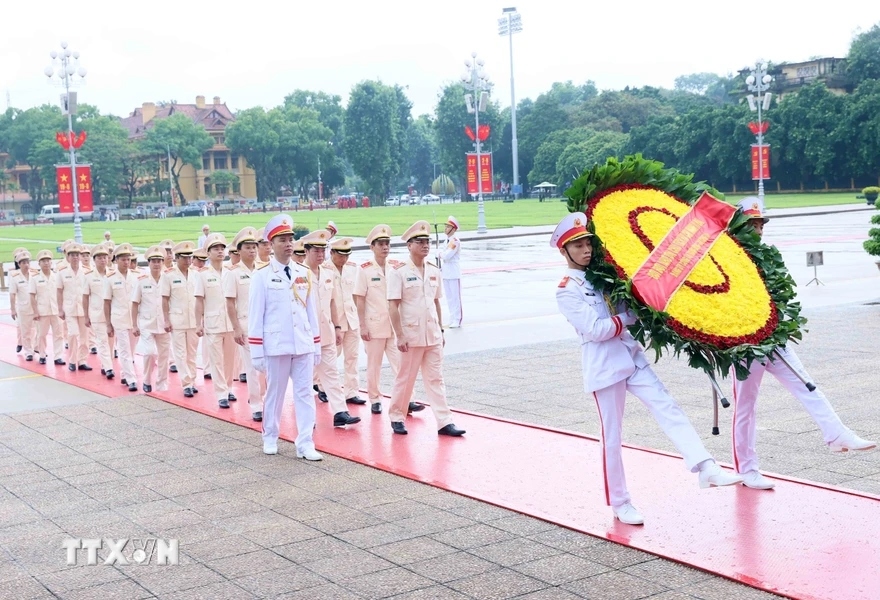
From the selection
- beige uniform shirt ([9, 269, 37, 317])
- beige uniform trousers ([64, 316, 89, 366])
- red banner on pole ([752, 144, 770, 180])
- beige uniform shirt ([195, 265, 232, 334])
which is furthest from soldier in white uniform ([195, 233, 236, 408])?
red banner on pole ([752, 144, 770, 180])

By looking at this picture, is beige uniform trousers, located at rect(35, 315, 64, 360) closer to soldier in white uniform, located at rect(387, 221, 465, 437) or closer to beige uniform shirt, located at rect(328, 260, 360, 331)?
beige uniform shirt, located at rect(328, 260, 360, 331)

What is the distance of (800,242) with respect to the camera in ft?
98.8

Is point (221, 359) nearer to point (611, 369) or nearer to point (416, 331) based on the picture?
point (416, 331)

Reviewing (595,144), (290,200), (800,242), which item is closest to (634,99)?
(595,144)

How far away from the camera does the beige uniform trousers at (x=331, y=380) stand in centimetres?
927

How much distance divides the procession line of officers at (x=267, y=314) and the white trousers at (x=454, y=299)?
436 cm

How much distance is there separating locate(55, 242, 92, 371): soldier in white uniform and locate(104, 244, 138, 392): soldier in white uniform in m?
1.38

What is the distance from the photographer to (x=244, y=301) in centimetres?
1034

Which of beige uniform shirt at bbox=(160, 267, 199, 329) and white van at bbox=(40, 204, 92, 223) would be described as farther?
white van at bbox=(40, 204, 92, 223)

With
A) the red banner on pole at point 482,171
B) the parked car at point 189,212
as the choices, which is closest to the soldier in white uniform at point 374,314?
the red banner on pole at point 482,171

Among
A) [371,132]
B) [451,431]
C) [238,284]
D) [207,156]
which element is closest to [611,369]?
[451,431]

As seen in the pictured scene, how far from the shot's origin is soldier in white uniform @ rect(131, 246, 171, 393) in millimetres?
11609

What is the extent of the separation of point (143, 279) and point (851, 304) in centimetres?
1039

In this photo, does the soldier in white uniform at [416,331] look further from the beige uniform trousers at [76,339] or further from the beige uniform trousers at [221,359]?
the beige uniform trousers at [76,339]
